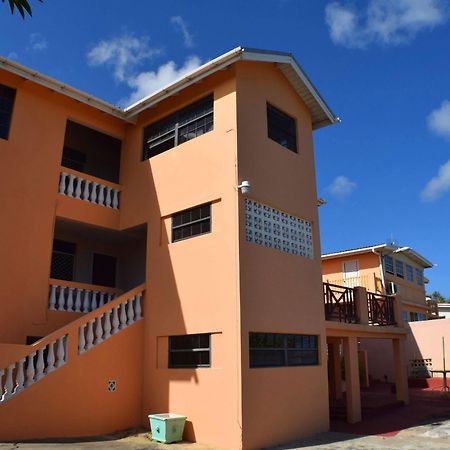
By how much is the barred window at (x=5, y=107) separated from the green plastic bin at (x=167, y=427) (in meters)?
7.14

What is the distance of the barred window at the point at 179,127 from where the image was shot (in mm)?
11602

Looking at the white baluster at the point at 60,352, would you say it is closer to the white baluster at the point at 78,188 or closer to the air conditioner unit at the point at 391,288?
the white baluster at the point at 78,188

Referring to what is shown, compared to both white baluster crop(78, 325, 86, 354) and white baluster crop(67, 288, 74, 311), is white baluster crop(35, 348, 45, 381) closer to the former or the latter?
white baluster crop(78, 325, 86, 354)

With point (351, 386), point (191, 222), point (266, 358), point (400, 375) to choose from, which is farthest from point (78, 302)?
point (400, 375)

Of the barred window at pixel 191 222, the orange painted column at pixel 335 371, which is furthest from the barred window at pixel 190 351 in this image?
the orange painted column at pixel 335 371

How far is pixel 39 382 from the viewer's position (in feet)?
29.6

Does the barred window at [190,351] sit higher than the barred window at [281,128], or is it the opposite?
the barred window at [281,128]

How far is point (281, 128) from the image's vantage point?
483 inches

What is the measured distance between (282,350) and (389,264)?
1662 cm

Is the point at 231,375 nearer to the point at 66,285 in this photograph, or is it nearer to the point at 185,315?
the point at 185,315

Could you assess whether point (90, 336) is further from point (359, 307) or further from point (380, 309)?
point (380, 309)

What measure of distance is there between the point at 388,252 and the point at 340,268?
2539 mm

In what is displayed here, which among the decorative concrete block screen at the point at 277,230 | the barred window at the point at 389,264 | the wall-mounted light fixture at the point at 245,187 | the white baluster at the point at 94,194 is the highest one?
the barred window at the point at 389,264

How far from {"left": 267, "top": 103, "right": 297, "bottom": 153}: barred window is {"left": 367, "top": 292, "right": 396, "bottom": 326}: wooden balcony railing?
16.9 feet
